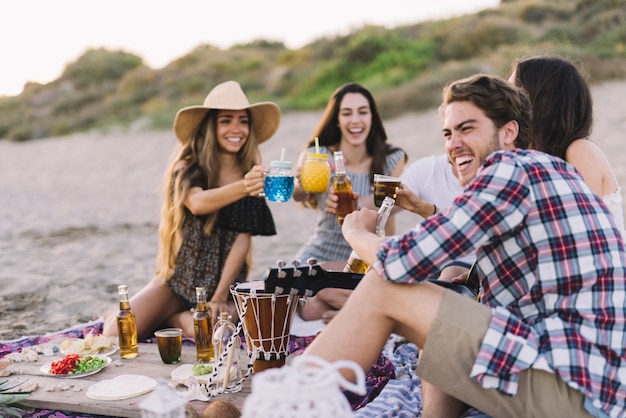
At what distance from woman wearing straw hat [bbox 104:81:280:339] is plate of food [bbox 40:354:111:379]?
36.7 inches

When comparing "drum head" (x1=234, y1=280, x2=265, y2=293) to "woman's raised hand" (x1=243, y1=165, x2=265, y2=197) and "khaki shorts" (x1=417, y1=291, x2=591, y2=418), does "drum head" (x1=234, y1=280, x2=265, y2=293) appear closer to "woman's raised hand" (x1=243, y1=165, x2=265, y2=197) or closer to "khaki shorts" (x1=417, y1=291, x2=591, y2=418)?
"woman's raised hand" (x1=243, y1=165, x2=265, y2=197)

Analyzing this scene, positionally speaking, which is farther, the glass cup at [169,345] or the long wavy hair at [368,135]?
the long wavy hair at [368,135]

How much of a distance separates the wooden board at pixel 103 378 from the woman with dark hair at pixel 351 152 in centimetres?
167

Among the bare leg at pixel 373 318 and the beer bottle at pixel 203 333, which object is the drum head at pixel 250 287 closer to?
the beer bottle at pixel 203 333

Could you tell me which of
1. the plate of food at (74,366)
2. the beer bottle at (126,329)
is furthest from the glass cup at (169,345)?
the plate of food at (74,366)

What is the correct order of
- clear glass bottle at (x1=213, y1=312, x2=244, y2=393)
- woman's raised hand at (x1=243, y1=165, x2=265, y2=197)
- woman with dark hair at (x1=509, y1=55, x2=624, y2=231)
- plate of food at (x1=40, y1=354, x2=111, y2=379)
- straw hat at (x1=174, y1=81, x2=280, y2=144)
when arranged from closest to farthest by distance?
clear glass bottle at (x1=213, y1=312, x2=244, y2=393), plate of food at (x1=40, y1=354, x2=111, y2=379), woman with dark hair at (x1=509, y1=55, x2=624, y2=231), woman's raised hand at (x1=243, y1=165, x2=265, y2=197), straw hat at (x1=174, y1=81, x2=280, y2=144)

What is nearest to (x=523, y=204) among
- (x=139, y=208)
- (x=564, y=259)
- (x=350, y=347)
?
(x=564, y=259)

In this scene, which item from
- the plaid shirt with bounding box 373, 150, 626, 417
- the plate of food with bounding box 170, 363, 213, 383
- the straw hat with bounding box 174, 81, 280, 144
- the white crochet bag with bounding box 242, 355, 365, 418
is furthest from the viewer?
the straw hat with bounding box 174, 81, 280, 144

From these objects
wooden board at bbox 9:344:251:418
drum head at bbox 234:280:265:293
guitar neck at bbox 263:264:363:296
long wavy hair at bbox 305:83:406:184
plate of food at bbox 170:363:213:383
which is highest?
long wavy hair at bbox 305:83:406:184

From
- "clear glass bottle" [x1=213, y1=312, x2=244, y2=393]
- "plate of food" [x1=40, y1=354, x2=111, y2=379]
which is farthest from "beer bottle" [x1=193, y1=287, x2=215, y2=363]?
"plate of food" [x1=40, y1=354, x2=111, y2=379]

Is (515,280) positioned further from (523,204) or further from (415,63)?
(415,63)

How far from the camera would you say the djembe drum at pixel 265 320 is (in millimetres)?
3148

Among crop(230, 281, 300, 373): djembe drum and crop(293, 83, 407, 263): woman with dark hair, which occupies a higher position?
crop(293, 83, 407, 263): woman with dark hair

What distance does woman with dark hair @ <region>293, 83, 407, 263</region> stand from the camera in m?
5.08
